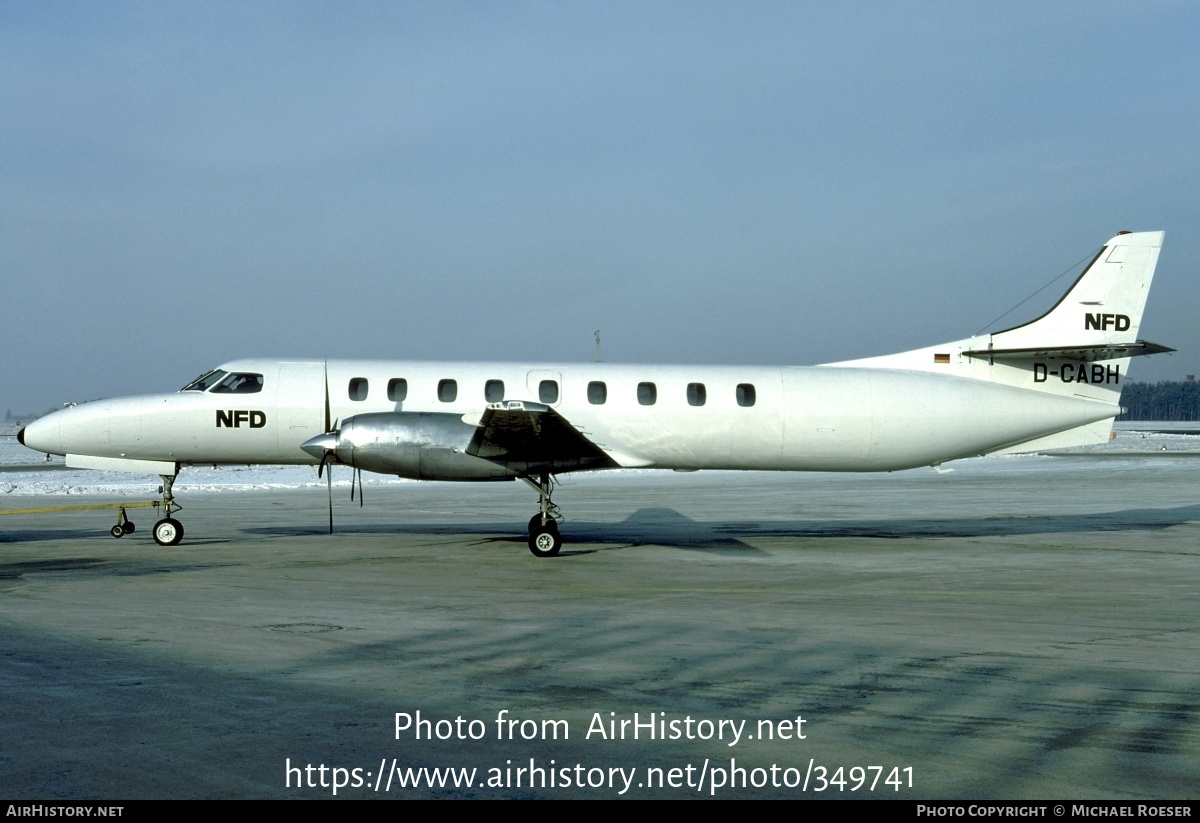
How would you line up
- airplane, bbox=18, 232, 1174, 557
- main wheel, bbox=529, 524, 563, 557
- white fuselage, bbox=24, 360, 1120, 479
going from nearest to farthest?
1. main wheel, bbox=529, 524, 563, 557
2. airplane, bbox=18, 232, 1174, 557
3. white fuselage, bbox=24, 360, 1120, 479

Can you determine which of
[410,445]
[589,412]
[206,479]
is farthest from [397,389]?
[206,479]

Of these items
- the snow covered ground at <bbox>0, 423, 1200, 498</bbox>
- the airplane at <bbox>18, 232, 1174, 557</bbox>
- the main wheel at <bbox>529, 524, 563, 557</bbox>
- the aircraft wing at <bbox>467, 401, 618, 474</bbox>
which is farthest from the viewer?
the snow covered ground at <bbox>0, 423, 1200, 498</bbox>

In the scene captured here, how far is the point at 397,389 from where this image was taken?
56.2 feet

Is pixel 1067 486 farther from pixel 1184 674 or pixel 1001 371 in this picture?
pixel 1184 674

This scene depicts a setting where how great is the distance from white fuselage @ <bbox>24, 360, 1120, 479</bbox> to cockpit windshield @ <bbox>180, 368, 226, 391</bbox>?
0.17 m

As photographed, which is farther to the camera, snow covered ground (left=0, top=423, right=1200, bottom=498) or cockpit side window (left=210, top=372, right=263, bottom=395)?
snow covered ground (left=0, top=423, right=1200, bottom=498)

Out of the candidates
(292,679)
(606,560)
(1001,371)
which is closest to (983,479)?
(1001,371)

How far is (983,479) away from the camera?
38906 mm

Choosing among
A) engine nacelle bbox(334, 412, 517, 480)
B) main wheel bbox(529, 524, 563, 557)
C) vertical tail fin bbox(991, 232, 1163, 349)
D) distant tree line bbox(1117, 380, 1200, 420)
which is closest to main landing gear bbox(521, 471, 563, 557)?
main wheel bbox(529, 524, 563, 557)

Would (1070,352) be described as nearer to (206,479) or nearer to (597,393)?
(597,393)

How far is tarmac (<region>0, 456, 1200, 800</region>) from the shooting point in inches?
219

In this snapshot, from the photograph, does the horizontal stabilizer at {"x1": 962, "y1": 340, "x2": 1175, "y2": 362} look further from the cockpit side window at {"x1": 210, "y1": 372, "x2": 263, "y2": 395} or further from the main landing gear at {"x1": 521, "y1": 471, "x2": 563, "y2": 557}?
the cockpit side window at {"x1": 210, "y1": 372, "x2": 263, "y2": 395}

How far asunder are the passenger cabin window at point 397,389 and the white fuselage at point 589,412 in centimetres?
2

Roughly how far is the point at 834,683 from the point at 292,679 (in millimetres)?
4062
